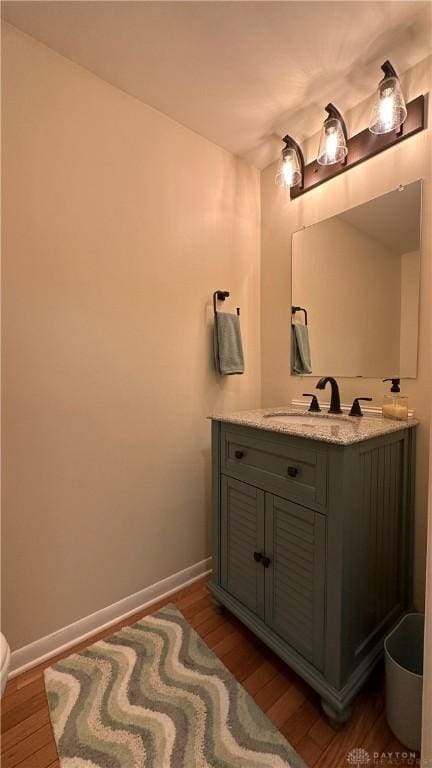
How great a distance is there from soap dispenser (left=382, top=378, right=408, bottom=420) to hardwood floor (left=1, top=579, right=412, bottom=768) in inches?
38.1

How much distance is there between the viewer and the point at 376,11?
106 cm

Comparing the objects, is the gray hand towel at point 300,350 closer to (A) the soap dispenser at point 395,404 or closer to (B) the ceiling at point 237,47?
(A) the soap dispenser at point 395,404

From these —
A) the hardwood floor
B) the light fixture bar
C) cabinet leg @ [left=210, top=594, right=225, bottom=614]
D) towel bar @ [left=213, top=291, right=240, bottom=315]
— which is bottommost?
the hardwood floor

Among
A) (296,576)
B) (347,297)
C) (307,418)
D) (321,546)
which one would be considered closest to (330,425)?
(307,418)

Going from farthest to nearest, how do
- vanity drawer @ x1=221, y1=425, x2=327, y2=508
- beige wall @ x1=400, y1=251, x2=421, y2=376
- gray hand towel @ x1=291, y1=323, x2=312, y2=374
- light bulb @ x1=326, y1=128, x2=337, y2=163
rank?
gray hand towel @ x1=291, y1=323, x2=312, y2=374 → light bulb @ x1=326, y1=128, x2=337, y2=163 → beige wall @ x1=400, y1=251, x2=421, y2=376 → vanity drawer @ x1=221, y1=425, x2=327, y2=508

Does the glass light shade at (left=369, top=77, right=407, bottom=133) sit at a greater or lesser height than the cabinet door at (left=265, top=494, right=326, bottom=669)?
greater

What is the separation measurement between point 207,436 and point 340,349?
0.83 metres

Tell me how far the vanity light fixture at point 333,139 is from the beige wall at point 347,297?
0.25 meters

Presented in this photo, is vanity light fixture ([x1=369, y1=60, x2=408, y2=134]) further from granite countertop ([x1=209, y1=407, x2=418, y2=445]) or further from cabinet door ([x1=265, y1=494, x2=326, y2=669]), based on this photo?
cabinet door ([x1=265, y1=494, x2=326, y2=669])

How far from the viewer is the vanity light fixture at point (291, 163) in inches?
61.2

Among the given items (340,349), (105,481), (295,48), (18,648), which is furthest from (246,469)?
(295,48)

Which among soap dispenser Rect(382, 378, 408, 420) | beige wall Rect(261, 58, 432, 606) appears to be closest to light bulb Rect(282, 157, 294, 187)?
beige wall Rect(261, 58, 432, 606)

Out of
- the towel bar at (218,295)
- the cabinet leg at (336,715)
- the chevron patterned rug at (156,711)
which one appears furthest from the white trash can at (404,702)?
the towel bar at (218,295)

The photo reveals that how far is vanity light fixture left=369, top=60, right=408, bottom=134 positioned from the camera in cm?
116
